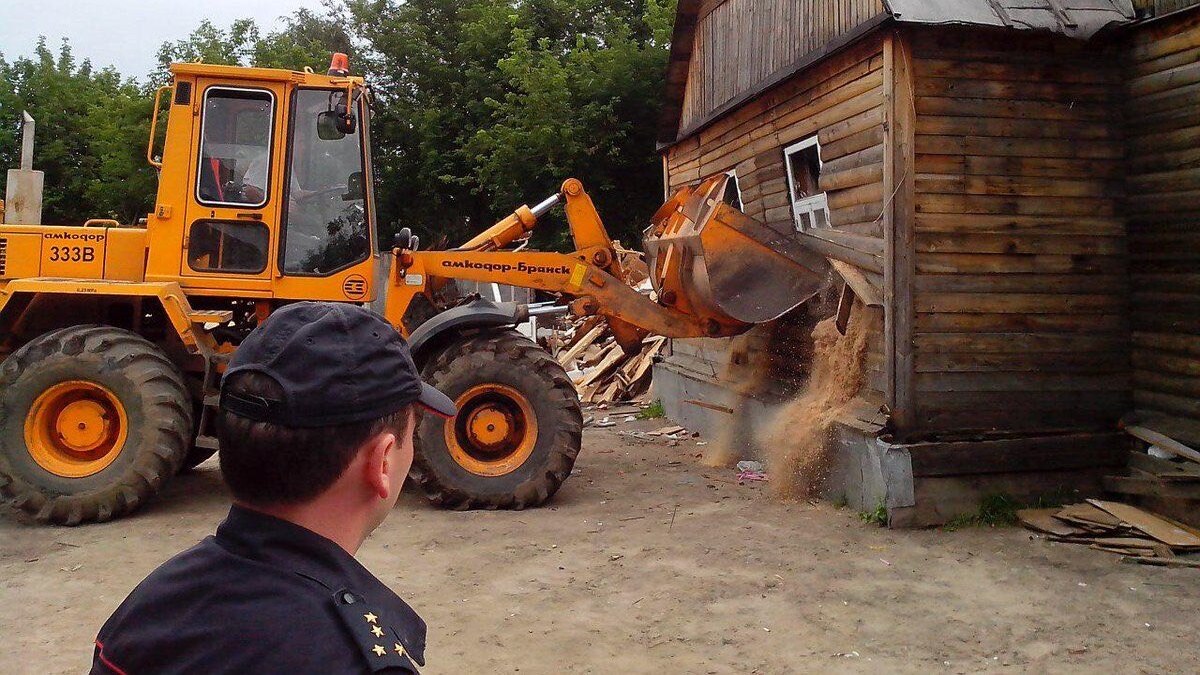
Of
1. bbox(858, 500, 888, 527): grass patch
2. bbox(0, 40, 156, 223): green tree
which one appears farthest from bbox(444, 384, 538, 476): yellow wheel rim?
bbox(0, 40, 156, 223): green tree

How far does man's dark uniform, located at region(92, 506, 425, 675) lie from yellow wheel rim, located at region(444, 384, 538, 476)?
20.8 feet

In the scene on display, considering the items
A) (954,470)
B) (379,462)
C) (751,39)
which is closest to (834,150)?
(751,39)

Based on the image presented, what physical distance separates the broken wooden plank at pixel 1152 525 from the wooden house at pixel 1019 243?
18.2 inches

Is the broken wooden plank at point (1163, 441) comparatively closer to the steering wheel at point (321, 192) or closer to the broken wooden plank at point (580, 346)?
the steering wheel at point (321, 192)

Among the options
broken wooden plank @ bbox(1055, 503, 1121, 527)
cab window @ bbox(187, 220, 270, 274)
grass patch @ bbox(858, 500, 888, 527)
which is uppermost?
cab window @ bbox(187, 220, 270, 274)

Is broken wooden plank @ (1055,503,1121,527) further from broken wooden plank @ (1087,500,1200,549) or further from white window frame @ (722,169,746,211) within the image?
white window frame @ (722,169,746,211)

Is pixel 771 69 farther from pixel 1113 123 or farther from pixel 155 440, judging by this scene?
pixel 155 440

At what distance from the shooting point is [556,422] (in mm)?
7660

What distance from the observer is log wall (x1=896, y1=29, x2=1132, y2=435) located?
7.04 m

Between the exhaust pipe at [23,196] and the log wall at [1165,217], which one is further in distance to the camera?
the exhaust pipe at [23,196]

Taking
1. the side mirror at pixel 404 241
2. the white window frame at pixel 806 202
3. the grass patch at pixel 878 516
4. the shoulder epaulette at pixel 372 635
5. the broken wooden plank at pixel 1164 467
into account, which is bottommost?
the grass patch at pixel 878 516

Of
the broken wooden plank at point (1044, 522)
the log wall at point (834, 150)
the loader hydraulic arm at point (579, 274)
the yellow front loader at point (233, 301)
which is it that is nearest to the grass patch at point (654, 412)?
the log wall at point (834, 150)

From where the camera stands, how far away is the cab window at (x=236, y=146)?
7469mm

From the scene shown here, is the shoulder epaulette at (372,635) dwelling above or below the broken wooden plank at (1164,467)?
above
